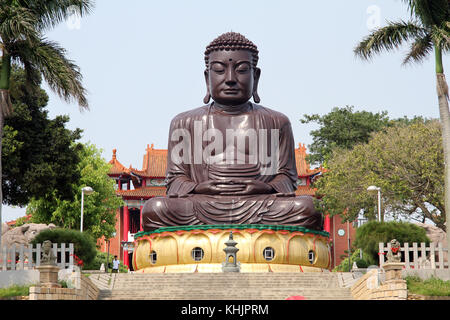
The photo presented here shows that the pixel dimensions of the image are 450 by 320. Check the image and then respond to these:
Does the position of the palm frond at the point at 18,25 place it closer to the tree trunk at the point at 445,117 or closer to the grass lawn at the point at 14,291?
the grass lawn at the point at 14,291

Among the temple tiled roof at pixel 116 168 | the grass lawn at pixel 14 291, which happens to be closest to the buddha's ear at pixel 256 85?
the grass lawn at pixel 14 291

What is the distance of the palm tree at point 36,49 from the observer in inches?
639

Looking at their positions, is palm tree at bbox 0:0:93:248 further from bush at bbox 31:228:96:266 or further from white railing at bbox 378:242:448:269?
white railing at bbox 378:242:448:269

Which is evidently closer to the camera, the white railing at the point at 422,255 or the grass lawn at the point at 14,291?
the grass lawn at the point at 14,291

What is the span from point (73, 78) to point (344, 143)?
2654 centimetres

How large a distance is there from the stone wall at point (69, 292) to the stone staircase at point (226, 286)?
2.02 feet

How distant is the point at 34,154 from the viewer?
26.1 metres

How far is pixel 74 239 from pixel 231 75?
6927 millimetres

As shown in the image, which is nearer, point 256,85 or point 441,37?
point 441,37

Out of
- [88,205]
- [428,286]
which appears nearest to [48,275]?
[428,286]

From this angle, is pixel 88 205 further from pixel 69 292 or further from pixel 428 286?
pixel 428 286

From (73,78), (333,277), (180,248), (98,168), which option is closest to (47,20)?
(73,78)

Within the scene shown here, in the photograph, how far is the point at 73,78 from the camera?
16.8m

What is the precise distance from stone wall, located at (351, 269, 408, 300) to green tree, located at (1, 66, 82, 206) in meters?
12.5
